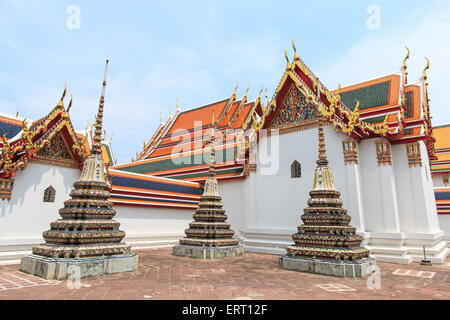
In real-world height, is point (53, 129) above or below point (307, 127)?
below

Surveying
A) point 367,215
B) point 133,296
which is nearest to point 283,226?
point 367,215

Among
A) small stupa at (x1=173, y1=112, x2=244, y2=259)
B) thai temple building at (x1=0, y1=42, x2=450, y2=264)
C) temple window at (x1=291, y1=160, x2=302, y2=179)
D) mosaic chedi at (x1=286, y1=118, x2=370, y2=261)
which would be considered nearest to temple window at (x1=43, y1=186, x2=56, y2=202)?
thai temple building at (x1=0, y1=42, x2=450, y2=264)

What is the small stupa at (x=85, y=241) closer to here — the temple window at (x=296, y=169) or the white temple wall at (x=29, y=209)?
the white temple wall at (x=29, y=209)

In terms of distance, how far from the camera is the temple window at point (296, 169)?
9.83 meters

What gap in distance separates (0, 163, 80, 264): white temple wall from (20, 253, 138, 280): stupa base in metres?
1.94

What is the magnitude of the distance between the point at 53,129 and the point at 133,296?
6.10m

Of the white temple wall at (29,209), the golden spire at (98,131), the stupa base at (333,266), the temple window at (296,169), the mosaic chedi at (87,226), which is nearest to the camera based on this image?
the mosaic chedi at (87,226)

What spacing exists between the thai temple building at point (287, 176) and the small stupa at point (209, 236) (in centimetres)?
177

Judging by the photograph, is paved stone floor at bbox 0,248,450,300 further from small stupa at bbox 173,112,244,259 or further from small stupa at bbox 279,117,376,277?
small stupa at bbox 173,112,244,259

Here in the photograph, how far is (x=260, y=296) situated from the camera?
399 cm

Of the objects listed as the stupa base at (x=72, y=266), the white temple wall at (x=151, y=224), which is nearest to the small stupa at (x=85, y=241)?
the stupa base at (x=72, y=266)

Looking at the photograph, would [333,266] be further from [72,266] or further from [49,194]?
[49,194]

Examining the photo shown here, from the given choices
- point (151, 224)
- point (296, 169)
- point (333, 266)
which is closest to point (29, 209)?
point (151, 224)

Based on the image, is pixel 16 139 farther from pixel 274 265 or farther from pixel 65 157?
pixel 274 265
